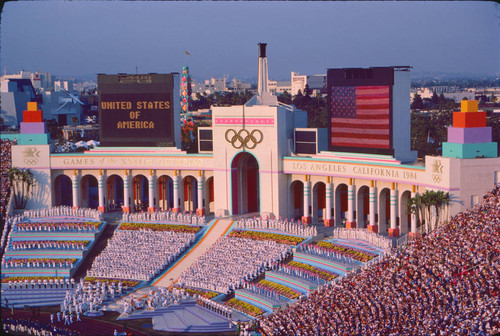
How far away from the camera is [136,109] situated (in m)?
80.2

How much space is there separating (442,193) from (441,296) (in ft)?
41.9

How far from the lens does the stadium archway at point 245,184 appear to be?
254 ft

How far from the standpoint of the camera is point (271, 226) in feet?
236

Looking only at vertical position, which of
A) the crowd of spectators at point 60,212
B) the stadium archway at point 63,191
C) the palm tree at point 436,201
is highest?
the palm tree at point 436,201

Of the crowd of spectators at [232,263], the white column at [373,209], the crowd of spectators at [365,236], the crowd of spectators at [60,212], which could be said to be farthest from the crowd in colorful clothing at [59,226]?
the white column at [373,209]

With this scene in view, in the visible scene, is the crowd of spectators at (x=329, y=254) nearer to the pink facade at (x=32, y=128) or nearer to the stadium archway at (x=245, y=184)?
the stadium archway at (x=245, y=184)

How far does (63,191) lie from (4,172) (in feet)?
23.4

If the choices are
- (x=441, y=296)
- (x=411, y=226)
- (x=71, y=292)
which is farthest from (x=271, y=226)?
(x=441, y=296)

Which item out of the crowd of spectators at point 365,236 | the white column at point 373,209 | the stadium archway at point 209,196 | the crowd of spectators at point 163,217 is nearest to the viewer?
the crowd of spectators at point 365,236

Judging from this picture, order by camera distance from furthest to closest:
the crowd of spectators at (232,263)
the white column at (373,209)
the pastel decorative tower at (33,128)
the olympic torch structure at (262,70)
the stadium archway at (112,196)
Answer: the stadium archway at (112,196) → the pastel decorative tower at (33,128) → the olympic torch structure at (262,70) → the white column at (373,209) → the crowd of spectators at (232,263)

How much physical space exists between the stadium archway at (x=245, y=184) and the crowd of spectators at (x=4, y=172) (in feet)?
70.7

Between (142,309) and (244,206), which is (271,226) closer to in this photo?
(244,206)

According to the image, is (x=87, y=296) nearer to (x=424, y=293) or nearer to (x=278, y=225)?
(x=278, y=225)

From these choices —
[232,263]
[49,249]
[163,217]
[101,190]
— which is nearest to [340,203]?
[232,263]
